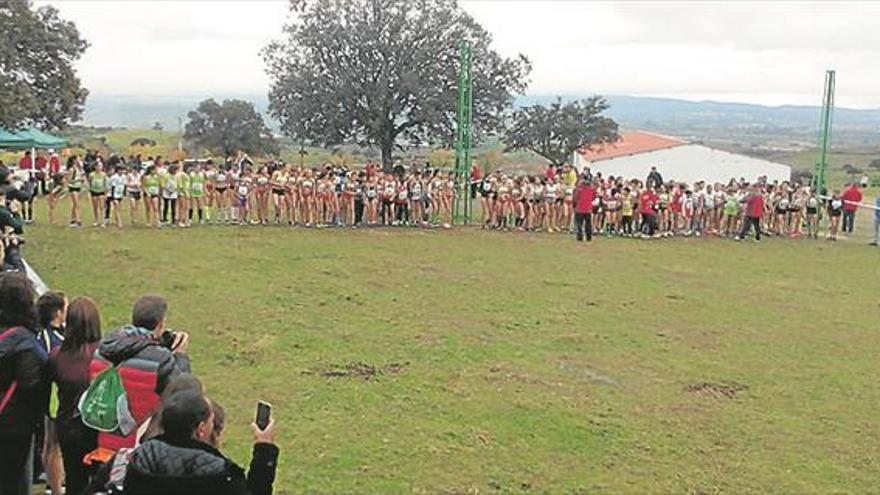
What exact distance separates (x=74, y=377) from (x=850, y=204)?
2435cm

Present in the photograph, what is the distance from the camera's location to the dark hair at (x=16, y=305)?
18.3ft

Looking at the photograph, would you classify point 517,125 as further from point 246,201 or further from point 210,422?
point 210,422

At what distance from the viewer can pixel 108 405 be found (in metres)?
5.23

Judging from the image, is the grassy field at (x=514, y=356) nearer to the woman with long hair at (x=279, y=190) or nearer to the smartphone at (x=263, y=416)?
the woman with long hair at (x=279, y=190)

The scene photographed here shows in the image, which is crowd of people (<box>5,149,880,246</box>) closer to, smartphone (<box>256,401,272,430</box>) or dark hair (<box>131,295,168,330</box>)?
dark hair (<box>131,295,168,330</box>)

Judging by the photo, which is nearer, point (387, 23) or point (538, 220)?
point (538, 220)

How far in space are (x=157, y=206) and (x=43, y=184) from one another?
6.89m

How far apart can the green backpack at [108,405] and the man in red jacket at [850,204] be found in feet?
79.8

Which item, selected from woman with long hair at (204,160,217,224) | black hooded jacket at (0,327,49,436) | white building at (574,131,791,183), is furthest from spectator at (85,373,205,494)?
white building at (574,131,791,183)

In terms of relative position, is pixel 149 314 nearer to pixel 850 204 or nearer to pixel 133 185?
pixel 133 185

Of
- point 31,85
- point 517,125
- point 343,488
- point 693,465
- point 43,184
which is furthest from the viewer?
point 517,125

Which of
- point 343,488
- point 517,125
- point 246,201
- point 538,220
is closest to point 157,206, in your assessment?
point 246,201

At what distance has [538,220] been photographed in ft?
79.2

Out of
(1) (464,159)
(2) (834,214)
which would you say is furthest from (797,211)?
(1) (464,159)
